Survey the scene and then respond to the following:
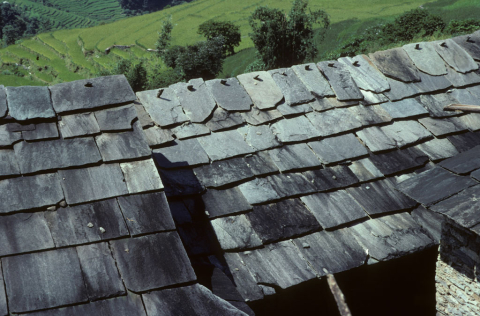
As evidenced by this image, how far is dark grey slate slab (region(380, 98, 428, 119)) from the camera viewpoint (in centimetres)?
493

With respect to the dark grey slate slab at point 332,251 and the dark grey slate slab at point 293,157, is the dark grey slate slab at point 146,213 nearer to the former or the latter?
the dark grey slate slab at point 332,251

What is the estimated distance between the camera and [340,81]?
203 inches

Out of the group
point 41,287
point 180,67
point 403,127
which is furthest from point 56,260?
point 180,67

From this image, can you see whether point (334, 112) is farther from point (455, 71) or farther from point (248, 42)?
point (248, 42)

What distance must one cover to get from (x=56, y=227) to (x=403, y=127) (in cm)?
348

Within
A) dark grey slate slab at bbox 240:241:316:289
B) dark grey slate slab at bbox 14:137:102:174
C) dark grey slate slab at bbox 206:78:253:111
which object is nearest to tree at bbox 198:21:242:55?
dark grey slate slab at bbox 206:78:253:111

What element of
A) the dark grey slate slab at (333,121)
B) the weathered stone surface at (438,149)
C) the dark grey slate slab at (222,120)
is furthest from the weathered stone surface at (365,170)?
the dark grey slate slab at (222,120)

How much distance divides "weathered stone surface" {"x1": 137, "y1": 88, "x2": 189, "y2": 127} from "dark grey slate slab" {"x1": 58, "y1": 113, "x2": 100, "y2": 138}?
128cm

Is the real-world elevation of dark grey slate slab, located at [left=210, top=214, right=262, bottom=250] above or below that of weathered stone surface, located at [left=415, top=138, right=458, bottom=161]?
below

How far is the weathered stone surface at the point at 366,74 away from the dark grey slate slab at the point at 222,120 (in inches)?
57.4

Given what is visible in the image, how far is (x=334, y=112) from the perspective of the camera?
15.9 ft

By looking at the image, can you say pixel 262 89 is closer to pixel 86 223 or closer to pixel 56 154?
pixel 56 154

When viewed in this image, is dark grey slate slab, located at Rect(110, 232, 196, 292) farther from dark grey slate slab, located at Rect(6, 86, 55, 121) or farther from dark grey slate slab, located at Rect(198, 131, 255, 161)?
dark grey slate slab, located at Rect(198, 131, 255, 161)

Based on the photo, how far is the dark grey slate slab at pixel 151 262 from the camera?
253cm
